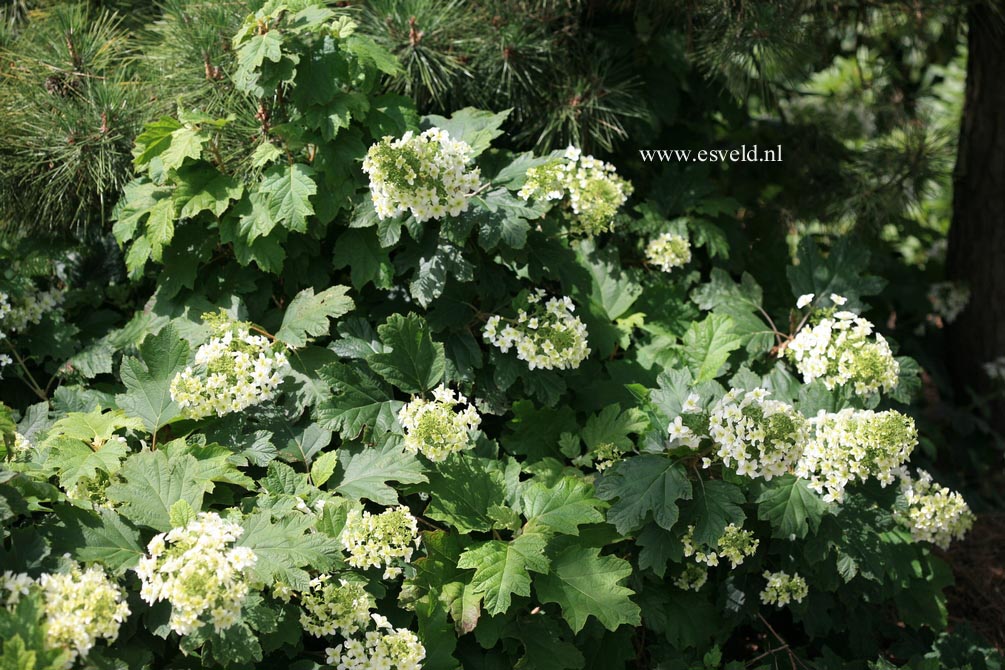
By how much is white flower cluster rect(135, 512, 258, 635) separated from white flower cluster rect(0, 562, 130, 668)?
0.07 metres

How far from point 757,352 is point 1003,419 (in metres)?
1.70

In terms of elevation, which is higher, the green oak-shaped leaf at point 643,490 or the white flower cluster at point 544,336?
the white flower cluster at point 544,336

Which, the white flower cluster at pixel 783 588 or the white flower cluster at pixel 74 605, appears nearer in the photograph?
the white flower cluster at pixel 74 605

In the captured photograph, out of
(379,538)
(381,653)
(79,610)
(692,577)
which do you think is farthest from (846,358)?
(79,610)

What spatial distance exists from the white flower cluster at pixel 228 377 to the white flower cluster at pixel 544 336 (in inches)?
23.8

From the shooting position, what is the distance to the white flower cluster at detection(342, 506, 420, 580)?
212 cm

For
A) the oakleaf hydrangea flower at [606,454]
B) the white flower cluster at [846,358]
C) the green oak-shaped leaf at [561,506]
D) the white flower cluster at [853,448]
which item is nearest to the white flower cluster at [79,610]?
the green oak-shaped leaf at [561,506]

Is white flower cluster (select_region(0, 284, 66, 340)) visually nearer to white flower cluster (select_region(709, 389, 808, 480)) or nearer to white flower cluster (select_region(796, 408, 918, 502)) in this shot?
white flower cluster (select_region(709, 389, 808, 480))

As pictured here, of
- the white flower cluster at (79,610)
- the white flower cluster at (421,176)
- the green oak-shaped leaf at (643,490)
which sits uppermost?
the white flower cluster at (421,176)

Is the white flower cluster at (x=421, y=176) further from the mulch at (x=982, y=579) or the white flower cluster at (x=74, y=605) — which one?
the mulch at (x=982, y=579)

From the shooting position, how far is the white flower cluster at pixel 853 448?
85.7 inches

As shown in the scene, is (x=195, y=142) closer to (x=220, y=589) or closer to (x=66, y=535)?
(x=66, y=535)

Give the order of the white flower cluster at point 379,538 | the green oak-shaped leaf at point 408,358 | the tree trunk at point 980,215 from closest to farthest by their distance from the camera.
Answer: the white flower cluster at point 379,538, the green oak-shaped leaf at point 408,358, the tree trunk at point 980,215

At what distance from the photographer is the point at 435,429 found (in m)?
2.24
